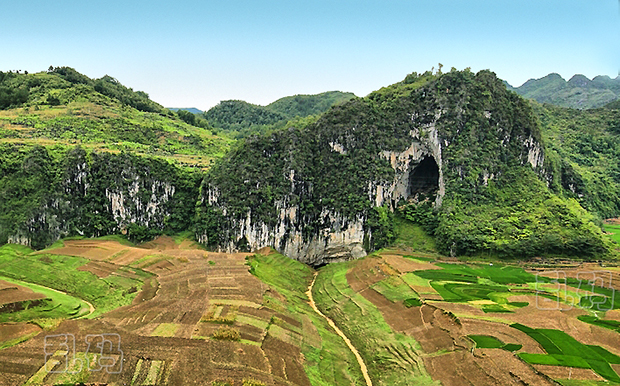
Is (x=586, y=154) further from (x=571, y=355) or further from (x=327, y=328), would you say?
(x=327, y=328)

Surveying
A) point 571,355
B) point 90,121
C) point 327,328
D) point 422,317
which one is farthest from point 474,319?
point 90,121

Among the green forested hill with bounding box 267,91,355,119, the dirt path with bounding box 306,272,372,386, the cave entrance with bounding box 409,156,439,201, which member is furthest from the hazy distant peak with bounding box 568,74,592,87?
the dirt path with bounding box 306,272,372,386

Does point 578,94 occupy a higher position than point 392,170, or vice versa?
point 578,94

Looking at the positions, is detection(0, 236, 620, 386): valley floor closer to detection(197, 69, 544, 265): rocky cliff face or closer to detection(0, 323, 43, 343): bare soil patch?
detection(0, 323, 43, 343): bare soil patch

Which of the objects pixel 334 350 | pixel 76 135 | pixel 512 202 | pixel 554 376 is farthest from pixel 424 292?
pixel 76 135

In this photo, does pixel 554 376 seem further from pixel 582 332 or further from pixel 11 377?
pixel 11 377

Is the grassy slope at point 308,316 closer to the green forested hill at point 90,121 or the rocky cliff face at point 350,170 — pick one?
the rocky cliff face at point 350,170

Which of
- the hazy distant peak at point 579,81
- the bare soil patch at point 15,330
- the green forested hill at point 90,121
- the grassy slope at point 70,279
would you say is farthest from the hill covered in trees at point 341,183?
the hazy distant peak at point 579,81
